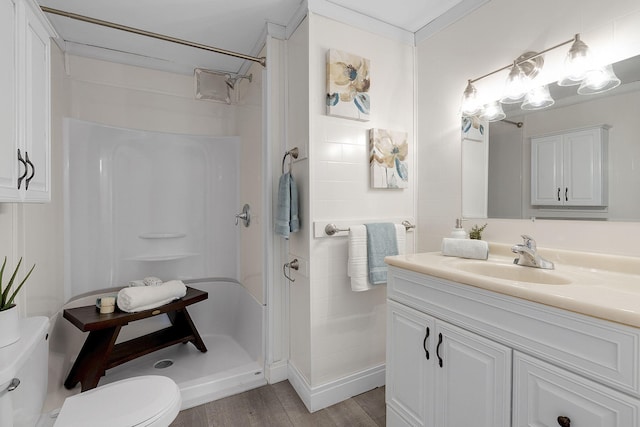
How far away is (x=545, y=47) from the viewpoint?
1.39m

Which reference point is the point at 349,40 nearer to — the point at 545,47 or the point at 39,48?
the point at 545,47

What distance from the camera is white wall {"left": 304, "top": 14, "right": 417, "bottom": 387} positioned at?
1.72m

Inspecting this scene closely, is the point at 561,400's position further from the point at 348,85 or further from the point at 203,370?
the point at 203,370

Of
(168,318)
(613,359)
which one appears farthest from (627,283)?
(168,318)

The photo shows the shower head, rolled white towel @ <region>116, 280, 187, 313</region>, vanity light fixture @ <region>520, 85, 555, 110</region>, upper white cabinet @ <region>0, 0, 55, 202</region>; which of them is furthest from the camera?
the shower head

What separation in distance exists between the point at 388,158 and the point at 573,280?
112cm

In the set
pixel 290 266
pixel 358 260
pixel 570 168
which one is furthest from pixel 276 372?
pixel 570 168

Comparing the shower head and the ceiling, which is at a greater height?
the ceiling

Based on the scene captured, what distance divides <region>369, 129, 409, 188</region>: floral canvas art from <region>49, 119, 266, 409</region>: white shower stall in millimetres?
1246

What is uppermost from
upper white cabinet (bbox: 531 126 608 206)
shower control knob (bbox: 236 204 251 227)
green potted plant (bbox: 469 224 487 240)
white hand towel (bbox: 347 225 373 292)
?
upper white cabinet (bbox: 531 126 608 206)

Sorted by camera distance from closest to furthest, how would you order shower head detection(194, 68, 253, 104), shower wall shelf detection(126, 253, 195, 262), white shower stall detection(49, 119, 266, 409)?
white shower stall detection(49, 119, 266, 409)
shower head detection(194, 68, 253, 104)
shower wall shelf detection(126, 253, 195, 262)

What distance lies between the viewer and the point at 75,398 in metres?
1.20

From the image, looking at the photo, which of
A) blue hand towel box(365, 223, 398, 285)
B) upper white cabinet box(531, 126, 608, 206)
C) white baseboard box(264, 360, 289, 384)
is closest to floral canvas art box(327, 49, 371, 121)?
blue hand towel box(365, 223, 398, 285)

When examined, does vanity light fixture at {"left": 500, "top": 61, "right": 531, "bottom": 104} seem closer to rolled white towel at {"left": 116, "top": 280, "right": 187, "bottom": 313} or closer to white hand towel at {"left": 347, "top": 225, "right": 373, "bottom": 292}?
white hand towel at {"left": 347, "top": 225, "right": 373, "bottom": 292}
